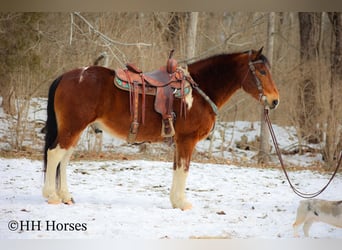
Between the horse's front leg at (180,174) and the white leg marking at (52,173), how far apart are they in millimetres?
861

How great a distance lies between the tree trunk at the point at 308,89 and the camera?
4.02 meters

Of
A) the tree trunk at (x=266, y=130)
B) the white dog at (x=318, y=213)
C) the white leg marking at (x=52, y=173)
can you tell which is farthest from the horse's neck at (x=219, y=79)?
the white leg marking at (x=52, y=173)

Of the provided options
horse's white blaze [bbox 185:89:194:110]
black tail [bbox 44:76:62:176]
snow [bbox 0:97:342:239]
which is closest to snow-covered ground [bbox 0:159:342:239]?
snow [bbox 0:97:342:239]

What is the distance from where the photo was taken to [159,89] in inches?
144

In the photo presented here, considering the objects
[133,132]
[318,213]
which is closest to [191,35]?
[133,132]

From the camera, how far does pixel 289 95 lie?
3963mm

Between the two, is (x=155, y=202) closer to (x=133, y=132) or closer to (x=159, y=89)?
(x=133, y=132)

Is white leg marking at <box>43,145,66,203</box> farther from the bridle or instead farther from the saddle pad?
the bridle

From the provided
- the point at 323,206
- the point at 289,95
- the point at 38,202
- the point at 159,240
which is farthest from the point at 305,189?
the point at 38,202

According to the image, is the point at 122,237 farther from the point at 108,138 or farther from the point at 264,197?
the point at 264,197

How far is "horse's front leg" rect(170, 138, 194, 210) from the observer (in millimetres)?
3709

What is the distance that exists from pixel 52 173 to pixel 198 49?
152 cm

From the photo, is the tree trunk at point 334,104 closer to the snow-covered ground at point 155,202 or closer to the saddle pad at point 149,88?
the snow-covered ground at point 155,202

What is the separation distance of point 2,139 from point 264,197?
7.00 ft
